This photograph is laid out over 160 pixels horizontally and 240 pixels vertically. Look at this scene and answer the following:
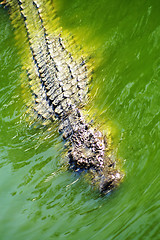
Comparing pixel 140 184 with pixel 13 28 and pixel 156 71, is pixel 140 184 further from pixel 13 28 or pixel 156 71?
pixel 13 28

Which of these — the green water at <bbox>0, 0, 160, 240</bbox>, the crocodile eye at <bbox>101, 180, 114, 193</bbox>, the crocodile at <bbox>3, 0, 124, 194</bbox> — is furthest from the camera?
the crocodile at <bbox>3, 0, 124, 194</bbox>

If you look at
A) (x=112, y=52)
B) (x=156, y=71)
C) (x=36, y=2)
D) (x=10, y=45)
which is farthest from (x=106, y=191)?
(x=36, y=2)

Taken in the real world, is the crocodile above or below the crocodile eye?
above

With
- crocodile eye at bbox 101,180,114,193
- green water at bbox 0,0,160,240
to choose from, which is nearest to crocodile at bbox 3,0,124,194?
crocodile eye at bbox 101,180,114,193

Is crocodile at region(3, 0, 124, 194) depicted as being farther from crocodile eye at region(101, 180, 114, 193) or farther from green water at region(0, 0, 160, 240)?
green water at region(0, 0, 160, 240)

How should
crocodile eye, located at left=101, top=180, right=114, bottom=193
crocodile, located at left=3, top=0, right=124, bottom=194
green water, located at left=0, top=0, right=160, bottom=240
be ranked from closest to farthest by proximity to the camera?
green water, located at left=0, top=0, right=160, bottom=240
crocodile eye, located at left=101, top=180, right=114, bottom=193
crocodile, located at left=3, top=0, right=124, bottom=194

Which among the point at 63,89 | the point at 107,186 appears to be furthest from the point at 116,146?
the point at 63,89

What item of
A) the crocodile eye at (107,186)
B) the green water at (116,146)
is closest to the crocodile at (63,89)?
the crocodile eye at (107,186)

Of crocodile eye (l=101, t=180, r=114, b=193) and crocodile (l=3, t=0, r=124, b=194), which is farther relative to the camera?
crocodile (l=3, t=0, r=124, b=194)
